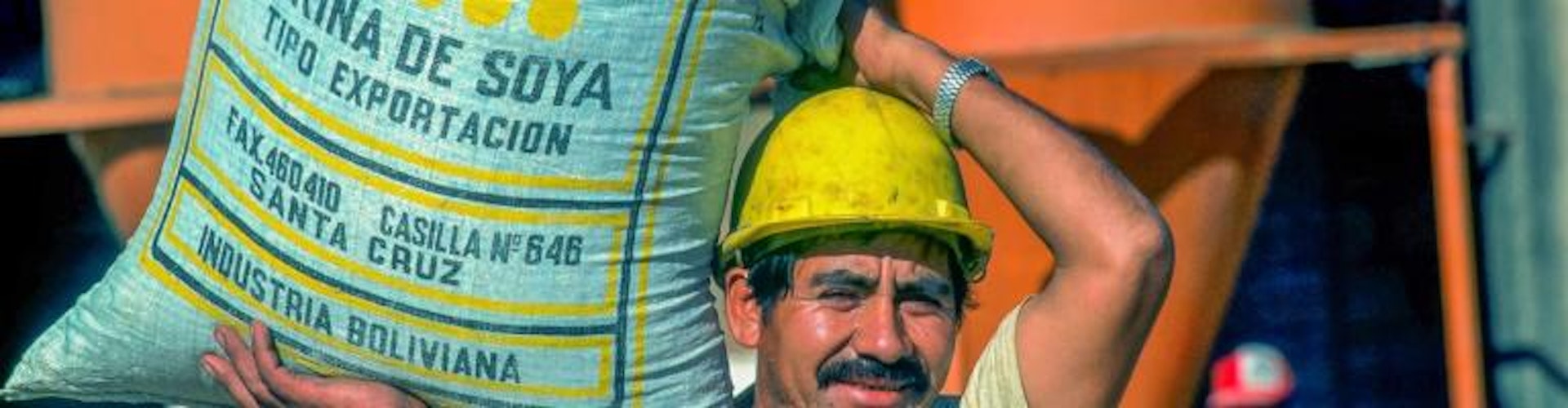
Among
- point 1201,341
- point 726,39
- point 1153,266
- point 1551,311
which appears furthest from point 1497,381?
point 726,39

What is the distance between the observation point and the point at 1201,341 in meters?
3.76

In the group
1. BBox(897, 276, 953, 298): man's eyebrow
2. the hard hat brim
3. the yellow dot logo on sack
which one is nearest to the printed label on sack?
the yellow dot logo on sack

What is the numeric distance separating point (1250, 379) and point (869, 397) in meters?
1.59

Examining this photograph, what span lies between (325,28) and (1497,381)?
216 centimetres

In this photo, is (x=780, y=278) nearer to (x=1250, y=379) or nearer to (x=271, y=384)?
(x=271, y=384)

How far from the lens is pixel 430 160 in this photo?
2.79 m

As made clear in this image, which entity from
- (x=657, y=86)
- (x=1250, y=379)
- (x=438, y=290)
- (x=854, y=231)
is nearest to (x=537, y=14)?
(x=657, y=86)

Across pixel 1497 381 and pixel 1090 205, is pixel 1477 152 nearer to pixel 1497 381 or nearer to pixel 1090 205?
pixel 1497 381

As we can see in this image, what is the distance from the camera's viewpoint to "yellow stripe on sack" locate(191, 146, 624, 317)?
284 centimetres

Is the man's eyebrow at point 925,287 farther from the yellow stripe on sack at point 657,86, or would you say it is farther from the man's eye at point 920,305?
the yellow stripe on sack at point 657,86

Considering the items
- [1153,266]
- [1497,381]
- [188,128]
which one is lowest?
[1497,381]

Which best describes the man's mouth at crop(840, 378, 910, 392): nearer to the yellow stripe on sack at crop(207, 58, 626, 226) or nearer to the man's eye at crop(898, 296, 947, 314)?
the man's eye at crop(898, 296, 947, 314)

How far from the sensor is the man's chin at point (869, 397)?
2.90m

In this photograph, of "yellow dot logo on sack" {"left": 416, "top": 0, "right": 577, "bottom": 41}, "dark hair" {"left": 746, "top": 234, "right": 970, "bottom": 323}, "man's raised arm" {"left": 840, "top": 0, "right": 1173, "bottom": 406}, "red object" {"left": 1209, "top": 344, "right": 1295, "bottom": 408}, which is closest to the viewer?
"yellow dot logo on sack" {"left": 416, "top": 0, "right": 577, "bottom": 41}
